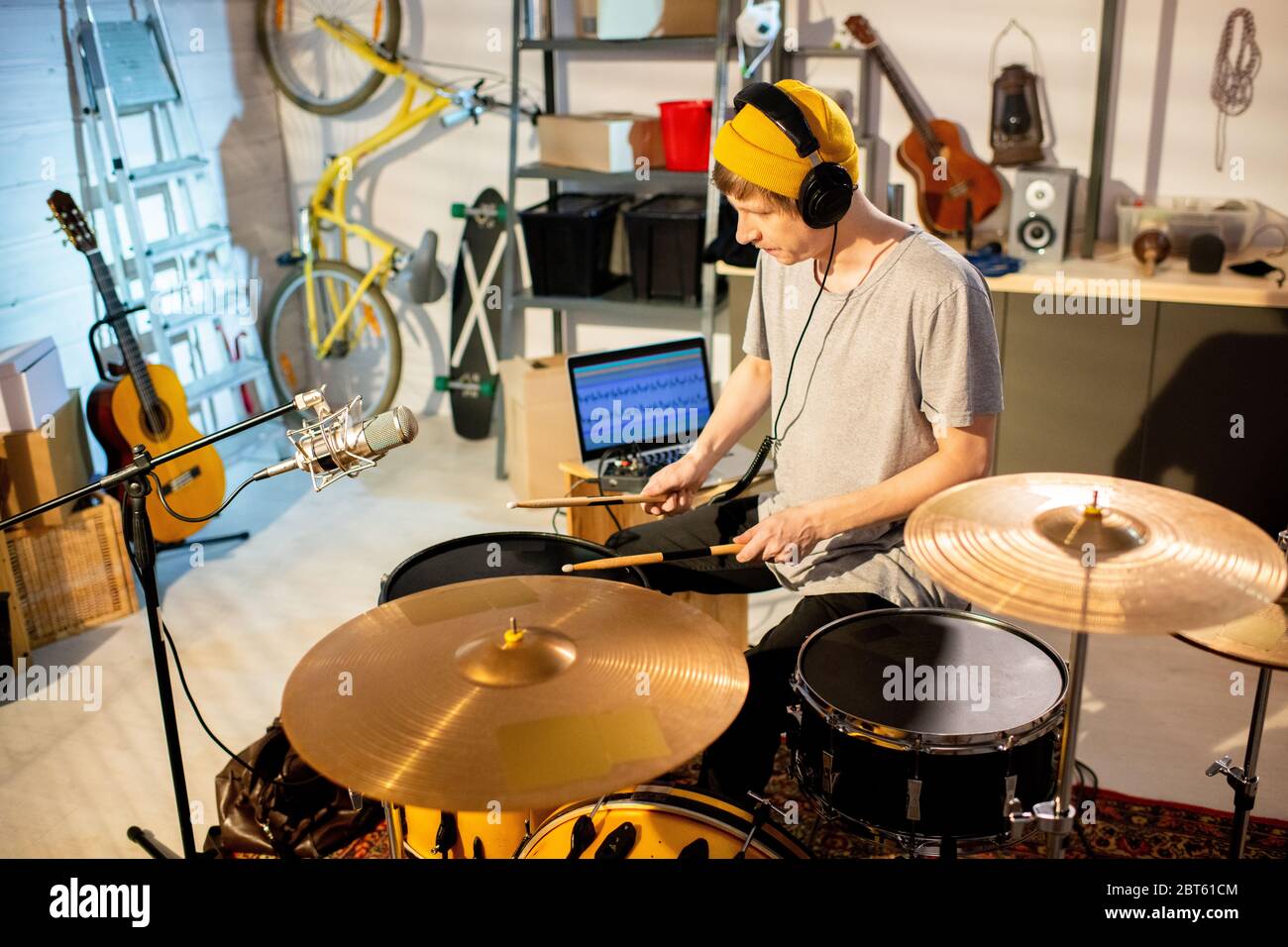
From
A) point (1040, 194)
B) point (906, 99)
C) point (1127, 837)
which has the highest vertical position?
point (906, 99)

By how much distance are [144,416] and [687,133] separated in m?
1.82

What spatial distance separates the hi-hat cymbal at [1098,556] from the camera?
1362 mm

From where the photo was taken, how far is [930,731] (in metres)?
1.68

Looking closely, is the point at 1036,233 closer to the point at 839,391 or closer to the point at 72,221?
the point at 839,391

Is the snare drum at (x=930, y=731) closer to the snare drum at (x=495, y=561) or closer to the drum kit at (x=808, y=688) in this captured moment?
the drum kit at (x=808, y=688)

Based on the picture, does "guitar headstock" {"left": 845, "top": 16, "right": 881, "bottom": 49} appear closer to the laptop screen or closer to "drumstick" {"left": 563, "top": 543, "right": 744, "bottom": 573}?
the laptop screen

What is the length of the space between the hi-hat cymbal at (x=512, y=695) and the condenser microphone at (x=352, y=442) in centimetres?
22

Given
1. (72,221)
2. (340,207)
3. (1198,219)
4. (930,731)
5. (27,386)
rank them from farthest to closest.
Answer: (340,207)
(1198,219)
(72,221)
(27,386)
(930,731)

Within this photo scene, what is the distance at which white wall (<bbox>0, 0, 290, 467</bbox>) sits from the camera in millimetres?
3463

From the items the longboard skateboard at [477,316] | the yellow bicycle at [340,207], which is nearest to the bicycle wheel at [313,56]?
the yellow bicycle at [340,207]

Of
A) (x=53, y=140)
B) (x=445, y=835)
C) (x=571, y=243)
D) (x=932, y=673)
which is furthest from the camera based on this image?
(x=571, y=243)

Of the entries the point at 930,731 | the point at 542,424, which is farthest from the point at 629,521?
the point at 930,731

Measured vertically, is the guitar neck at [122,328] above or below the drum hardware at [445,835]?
above

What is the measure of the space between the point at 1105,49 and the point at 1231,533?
Result: 240 centimetres
